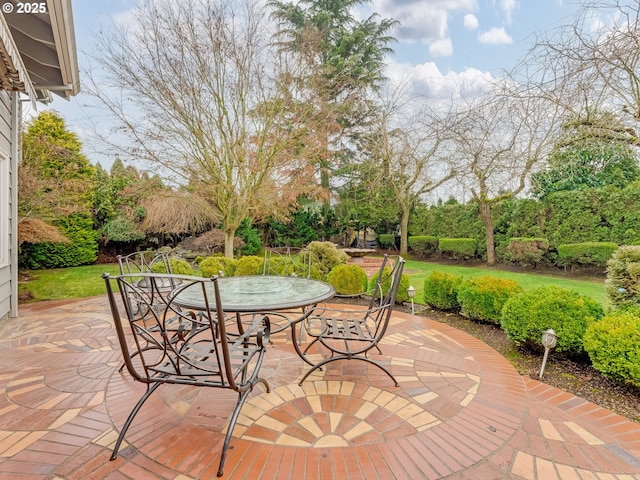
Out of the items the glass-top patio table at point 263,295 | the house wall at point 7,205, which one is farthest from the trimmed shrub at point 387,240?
the house wall at point 7,205

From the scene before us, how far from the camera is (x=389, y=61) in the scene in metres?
13.9

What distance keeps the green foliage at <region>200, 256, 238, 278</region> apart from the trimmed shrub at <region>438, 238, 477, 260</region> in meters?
7.54

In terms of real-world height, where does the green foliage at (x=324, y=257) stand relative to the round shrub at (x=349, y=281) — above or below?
above

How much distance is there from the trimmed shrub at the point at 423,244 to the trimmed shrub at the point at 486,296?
8013 mm

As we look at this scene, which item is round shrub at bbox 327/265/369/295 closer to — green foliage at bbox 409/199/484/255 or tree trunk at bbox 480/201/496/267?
tree trunk at bbox 480/201/496/267

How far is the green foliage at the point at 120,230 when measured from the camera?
33.6 ft

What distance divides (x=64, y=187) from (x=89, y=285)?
8.25 ft

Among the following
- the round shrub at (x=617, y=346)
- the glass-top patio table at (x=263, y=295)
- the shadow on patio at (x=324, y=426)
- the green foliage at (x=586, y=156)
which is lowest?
the shadow on patio at (x=324, y=426)

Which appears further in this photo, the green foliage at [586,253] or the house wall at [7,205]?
the green foliage at [586,253]

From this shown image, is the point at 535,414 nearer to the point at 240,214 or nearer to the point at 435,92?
the point at 240,214

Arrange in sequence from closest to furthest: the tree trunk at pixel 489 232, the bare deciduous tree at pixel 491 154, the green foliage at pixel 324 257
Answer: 1. the green foliage at pixel 324 257
2. the bare deciduous tree at pixel 491 154
3. the tree trunk at pixel 489 232

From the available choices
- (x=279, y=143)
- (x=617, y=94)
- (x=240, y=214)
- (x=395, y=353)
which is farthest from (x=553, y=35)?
(x=240, y=214)

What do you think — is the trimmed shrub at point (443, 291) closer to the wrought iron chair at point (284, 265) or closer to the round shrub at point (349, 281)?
the round shrub at point (349, 281)

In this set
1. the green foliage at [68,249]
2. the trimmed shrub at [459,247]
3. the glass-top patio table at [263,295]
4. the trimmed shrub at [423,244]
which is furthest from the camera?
the trimmed shrub at [423,244]
